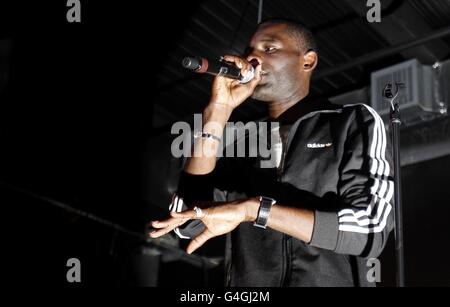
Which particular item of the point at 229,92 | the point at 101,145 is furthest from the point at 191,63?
the point at 101,145

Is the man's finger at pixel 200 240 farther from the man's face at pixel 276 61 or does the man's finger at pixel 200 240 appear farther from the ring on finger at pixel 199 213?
the man's face at pixel 276 61

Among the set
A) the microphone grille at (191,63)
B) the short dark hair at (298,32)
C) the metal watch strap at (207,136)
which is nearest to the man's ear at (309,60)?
the short dark hair at (298,32)

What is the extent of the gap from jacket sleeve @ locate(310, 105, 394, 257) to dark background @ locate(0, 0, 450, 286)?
2332 millimetres

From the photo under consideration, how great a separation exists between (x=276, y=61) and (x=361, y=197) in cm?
65

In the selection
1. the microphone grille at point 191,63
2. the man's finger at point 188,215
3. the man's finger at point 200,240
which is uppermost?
the microphone grille at point 191,63

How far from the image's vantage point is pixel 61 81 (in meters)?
4.69

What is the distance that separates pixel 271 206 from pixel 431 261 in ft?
8.65

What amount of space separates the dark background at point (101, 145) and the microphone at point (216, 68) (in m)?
2.15

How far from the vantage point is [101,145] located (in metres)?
5.00

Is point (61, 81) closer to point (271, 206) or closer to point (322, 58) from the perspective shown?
point (322, 58)

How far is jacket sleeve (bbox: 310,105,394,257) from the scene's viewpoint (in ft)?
5.62

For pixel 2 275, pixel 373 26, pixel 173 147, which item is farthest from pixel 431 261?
pixel 2 275

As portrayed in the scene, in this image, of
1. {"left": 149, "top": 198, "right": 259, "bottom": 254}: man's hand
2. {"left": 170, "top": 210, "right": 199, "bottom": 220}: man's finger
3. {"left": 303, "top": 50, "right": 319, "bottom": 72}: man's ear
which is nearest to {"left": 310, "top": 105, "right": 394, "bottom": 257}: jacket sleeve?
{"left": 149, "top": 198, "right": 259, "bottom": 254}: man's hand

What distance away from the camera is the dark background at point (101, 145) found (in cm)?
415
